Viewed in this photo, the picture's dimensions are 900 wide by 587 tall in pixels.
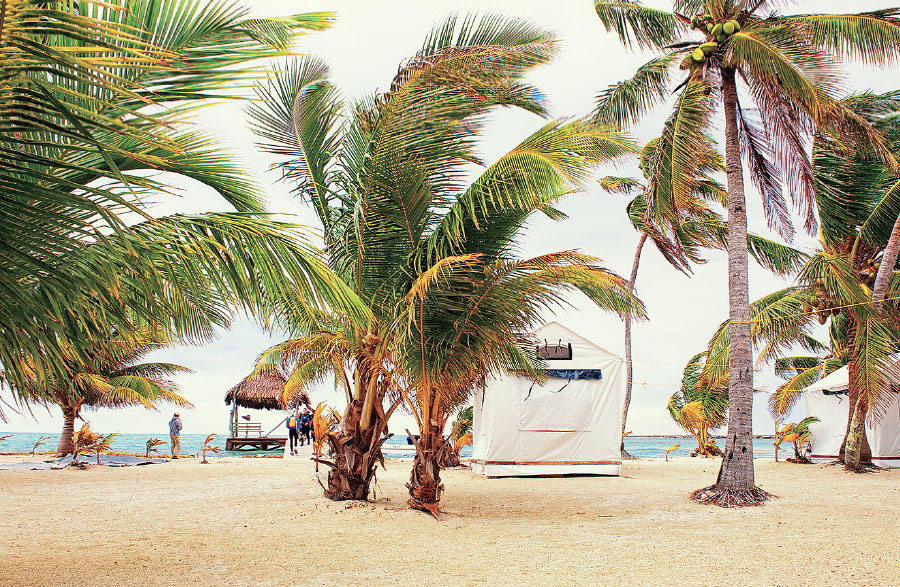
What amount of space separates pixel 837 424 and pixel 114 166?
17184 mm

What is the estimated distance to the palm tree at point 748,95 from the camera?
24.9ft

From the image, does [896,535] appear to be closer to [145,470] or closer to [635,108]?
[635,108]

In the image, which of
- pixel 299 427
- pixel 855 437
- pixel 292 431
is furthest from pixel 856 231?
pixel 299 427

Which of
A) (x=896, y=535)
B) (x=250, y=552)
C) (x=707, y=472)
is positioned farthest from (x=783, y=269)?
(x=250, y=552)

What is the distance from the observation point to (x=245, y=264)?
3256mm

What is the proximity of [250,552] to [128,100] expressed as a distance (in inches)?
138

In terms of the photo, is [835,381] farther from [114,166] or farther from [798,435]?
[114,166]

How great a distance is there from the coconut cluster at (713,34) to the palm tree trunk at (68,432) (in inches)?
572

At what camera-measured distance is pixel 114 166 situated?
2.02m

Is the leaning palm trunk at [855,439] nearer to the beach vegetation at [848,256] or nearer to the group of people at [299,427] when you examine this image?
the beach vegetation at [848,256]

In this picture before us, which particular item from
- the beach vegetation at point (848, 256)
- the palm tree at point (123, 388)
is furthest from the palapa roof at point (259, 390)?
Answer: the beach vegetation at point (848, 256)

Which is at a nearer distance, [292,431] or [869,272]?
[869,272]

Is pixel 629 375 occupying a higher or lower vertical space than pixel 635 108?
lower

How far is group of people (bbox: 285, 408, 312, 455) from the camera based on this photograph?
1720cm
